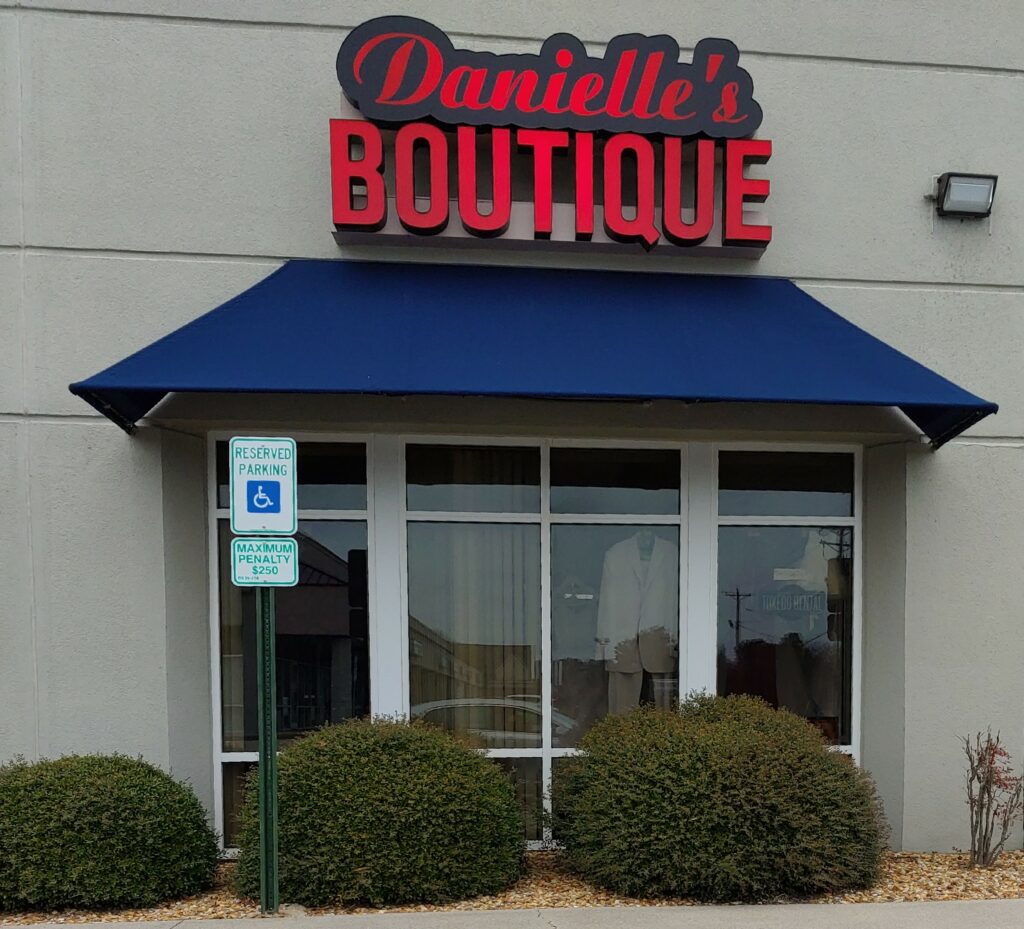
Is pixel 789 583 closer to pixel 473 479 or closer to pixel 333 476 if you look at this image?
pixel 473 479

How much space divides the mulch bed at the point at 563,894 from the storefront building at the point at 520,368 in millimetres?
506

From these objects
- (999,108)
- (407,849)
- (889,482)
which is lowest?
(407,849)

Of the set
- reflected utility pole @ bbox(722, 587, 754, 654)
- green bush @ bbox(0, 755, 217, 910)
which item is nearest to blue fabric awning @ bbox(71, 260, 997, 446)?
reflected utility pole @ bbox(722, 587, 754, 654)

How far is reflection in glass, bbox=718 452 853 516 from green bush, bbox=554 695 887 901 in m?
1.99

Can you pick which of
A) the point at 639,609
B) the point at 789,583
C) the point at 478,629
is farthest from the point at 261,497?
the point at 789,583

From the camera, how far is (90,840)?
5.29 metres

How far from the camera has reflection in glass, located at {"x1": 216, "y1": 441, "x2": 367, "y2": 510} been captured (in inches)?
267

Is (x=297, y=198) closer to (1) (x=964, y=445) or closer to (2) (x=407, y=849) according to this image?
(2) (x=407, y=849)

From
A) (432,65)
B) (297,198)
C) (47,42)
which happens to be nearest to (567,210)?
(432,65)

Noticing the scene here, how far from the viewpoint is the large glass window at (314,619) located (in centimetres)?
673

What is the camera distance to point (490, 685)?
6926 millimetres

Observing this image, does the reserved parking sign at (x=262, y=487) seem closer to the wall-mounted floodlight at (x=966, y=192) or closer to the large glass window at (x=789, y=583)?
the large glass window at (x=789, y=583)

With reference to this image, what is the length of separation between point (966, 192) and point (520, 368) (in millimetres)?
3864

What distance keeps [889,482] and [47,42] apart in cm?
697
